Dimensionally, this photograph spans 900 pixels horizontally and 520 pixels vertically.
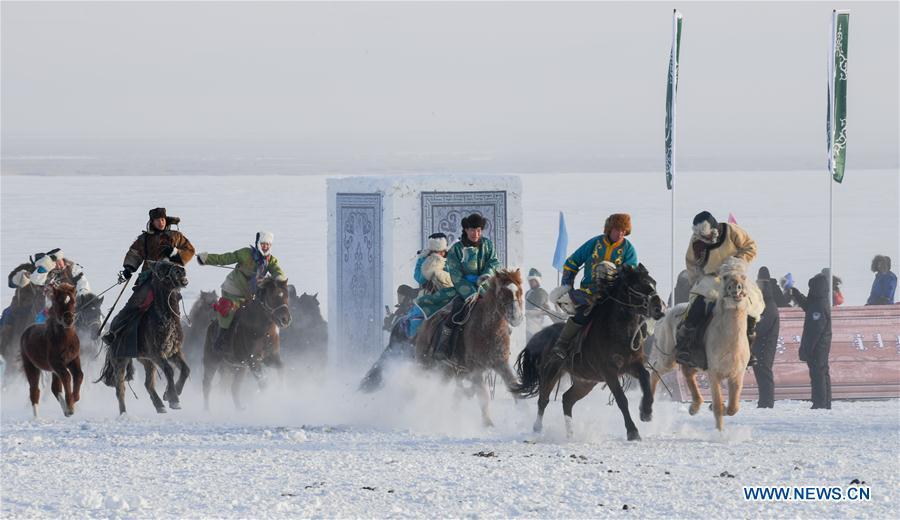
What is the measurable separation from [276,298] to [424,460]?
4.81 m

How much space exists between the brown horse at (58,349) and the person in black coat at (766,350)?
7.34 metres

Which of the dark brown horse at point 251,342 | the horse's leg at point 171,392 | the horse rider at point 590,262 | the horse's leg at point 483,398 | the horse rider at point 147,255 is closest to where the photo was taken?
the horse rider at point 590,262

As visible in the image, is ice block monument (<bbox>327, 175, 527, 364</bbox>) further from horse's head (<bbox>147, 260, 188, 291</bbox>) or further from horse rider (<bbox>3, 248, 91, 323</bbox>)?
horse's head (<bbox>147, 260, 188, 291</bbox>)

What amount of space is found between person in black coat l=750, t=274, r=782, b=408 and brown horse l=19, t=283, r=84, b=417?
7336 mm

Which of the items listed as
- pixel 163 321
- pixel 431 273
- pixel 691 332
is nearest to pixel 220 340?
pixel 163 321

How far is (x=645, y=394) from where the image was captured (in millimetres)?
14484

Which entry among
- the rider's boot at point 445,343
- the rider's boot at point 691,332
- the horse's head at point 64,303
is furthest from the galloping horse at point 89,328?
the rider's boot at point 691,332

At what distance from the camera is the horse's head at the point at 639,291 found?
1422 cm

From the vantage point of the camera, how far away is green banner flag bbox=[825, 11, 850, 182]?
781 inches

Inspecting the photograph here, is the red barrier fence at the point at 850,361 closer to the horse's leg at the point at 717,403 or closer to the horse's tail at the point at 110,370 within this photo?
the horse's leg at the point at 717,403

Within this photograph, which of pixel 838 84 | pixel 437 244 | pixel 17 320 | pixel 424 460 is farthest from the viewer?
pixel 17 320

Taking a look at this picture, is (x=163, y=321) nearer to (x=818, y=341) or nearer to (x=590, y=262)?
(x=590, y=262)

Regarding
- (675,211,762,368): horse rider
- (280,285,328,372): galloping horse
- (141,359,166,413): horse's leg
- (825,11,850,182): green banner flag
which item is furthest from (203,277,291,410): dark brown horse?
(825,11,850,182): green banner flag

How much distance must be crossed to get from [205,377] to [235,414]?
2.86 feet
